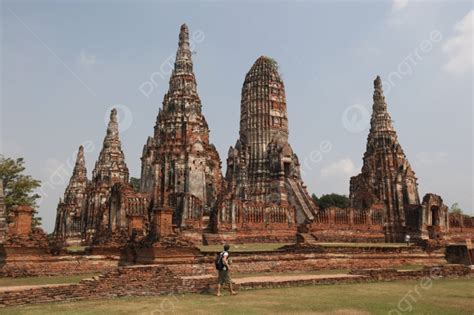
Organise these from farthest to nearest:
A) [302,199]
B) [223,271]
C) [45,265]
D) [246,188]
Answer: [246,188] < [302,199] < [45,265] < [223,271]

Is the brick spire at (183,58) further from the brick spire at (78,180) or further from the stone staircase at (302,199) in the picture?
the brick spire at (78,180)

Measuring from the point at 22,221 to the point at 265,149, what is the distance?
28.8 metres

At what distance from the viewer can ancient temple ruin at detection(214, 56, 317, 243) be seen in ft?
132

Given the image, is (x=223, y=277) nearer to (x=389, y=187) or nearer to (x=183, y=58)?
(x=183, y=58)

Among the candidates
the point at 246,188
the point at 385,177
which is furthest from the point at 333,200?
the point at 246,188

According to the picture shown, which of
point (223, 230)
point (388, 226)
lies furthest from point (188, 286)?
point (388, 226)

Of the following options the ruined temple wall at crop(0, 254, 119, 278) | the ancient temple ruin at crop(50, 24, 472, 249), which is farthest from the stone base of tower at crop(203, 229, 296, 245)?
the ruined temple wall at crop(0, 254, 119, 278)

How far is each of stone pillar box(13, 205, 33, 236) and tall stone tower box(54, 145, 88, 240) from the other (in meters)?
31.3

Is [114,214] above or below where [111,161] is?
below

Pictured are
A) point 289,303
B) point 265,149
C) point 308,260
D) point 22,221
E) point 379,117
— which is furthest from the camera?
point 379,117

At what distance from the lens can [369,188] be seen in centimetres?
4281

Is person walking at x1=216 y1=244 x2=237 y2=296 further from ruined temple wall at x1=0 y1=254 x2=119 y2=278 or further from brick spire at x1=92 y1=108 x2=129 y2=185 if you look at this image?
brick spire at x1=92 y1=108 x2=129 y2=185

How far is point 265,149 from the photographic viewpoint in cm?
4338

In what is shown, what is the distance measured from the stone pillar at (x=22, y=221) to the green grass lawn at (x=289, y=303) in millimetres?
8491
